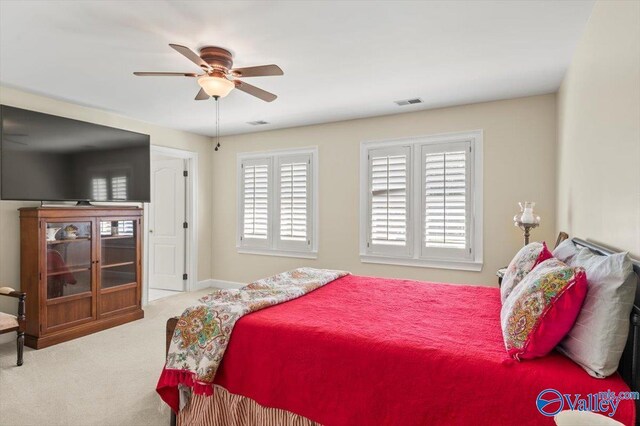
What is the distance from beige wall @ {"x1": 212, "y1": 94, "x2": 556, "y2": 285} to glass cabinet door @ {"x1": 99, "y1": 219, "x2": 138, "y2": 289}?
1674 millimetres

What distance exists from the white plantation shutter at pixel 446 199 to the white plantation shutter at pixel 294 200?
1694 millimetres

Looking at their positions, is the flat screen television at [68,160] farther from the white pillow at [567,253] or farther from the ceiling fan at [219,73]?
the white pillow at [567,253]

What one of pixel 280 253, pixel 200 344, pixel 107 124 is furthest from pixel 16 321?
pixel 280 253

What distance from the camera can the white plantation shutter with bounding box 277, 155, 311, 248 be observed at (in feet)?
17.3

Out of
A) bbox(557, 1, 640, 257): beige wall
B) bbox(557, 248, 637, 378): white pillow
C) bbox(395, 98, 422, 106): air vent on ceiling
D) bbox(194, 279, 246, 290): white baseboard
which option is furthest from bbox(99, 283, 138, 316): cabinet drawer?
bbox(557, 1, 640, 257): beige wall

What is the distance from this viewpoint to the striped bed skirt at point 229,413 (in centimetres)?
182

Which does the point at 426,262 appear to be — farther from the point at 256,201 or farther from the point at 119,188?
the point at 119,188

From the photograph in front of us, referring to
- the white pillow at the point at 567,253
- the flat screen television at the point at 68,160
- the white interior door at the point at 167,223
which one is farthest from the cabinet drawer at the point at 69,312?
the white pillow at the point at 567,253

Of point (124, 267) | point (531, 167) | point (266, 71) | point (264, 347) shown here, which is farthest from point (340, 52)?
point (124, 267)

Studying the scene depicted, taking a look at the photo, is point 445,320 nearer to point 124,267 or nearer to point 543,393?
point 543,393

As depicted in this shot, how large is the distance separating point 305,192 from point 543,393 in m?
4.17

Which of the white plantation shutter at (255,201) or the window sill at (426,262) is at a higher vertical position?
the white plantation shutter at (255,201)

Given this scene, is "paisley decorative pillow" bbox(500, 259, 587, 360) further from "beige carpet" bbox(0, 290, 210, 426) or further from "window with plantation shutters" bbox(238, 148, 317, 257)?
"window with plantation shutters" bbox(238, 148, 317, 257)

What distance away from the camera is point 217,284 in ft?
20.0
